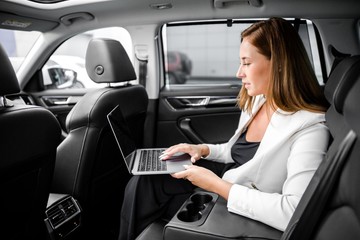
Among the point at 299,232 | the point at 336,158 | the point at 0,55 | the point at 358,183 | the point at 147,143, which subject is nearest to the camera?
the point at 358,183

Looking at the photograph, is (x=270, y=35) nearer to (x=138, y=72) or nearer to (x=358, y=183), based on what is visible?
(x=358, y=183)

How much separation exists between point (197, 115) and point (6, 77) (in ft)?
5.96

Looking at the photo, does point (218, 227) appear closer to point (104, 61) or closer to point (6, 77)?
point (6, 77)

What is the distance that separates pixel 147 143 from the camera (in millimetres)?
2762

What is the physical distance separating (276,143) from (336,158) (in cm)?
41

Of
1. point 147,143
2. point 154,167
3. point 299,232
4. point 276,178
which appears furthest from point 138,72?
point 299,232

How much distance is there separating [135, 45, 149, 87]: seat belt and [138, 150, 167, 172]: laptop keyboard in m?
1.16

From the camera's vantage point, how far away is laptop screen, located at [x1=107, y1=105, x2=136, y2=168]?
1.62 meters

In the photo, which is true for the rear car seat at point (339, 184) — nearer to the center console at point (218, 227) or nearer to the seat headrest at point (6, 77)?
the center console at point (218, 227)

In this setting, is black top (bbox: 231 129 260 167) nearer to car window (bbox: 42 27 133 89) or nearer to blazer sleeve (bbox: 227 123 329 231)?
blazer sleeve (bbox: 227 123 329 231)

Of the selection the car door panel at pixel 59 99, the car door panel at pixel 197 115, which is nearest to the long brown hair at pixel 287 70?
the car door panel at pixel 197 115

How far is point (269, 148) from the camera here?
1218mm

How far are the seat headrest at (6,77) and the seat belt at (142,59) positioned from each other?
1755 millimetres

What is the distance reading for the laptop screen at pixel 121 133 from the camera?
5.32 ft
